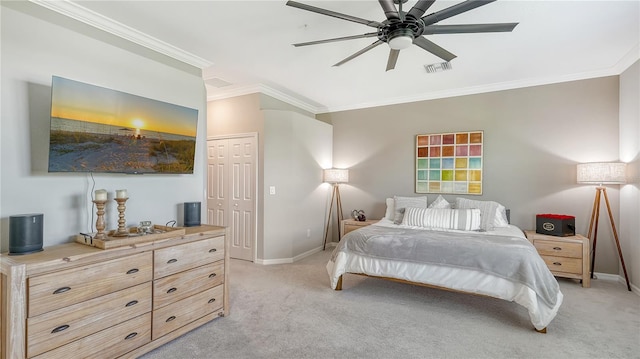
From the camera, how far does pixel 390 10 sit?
204 centimetres

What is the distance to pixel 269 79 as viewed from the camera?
14.6ft

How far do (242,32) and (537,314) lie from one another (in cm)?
374

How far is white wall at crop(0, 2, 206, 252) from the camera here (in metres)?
2.19

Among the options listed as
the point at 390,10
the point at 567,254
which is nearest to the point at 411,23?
the point at 390,10

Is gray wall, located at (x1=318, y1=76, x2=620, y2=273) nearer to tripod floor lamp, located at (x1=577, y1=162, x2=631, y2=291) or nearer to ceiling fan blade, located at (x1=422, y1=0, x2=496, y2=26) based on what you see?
tripod floor lamp, located at (x1=577, y1=162, x2=631, y2=291)

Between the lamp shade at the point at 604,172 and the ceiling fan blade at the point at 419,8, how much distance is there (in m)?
3.39

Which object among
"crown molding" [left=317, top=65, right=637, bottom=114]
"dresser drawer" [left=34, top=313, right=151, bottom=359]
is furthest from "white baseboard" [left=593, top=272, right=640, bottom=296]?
"dresser drawer" [left=34, top=313, right=151, bottom=359]

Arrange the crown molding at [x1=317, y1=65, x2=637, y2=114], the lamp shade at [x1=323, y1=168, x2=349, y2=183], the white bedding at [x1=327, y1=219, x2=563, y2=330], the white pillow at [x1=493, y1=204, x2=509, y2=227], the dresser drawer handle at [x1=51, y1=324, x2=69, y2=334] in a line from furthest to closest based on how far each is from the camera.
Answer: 1. the lamp shade at [x1=323, y1=168, x2=349, y2=183]
2. the white pillow at [x1=493, y1=204, x2=509, y2=227]
3. the crown molding at [x1=317, y1=65, x2=637, y2=114]
4. the white bedding at [x1=327, y1=219, x2=563, y2=330]
5. the dresser drawer handle at [x1=51, y1=324, x2=69, y2=334]

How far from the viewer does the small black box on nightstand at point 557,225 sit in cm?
389

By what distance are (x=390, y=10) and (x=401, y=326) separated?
2586mm

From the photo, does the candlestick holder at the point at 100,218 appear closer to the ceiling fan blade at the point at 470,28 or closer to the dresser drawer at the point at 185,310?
the dresser drawer at the point at 185,310

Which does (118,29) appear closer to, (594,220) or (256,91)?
(256,91)

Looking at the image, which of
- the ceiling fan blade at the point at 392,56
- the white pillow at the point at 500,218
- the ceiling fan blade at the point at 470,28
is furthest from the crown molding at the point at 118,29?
the white pillow at the point at 500,218

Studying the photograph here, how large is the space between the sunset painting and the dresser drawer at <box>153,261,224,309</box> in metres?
1.06
